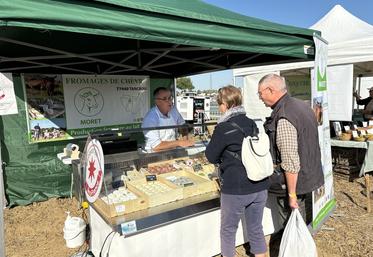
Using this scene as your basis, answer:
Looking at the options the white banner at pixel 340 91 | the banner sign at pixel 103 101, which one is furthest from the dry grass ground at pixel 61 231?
the white banner at pixel 340 91

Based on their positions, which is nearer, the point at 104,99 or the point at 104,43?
the point at 104,43

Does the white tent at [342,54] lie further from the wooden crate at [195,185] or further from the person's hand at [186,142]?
the wooden crate at [195,185]

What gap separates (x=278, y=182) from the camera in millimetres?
2514

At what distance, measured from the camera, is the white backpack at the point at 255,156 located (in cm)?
208

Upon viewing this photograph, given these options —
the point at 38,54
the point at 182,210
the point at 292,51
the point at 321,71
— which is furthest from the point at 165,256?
the point at 38,54

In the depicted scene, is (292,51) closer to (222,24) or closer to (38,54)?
(222,24)

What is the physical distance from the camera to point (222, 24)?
222cm

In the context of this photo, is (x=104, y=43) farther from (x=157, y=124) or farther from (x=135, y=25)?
(x=135, y=25)

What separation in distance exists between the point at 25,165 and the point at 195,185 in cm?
306

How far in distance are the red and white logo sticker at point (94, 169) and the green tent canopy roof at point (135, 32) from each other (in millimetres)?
798

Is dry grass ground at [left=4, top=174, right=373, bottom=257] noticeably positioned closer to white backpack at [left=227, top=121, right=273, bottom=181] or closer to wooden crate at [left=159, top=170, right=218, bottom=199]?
wooden crate at [left=159, top=170, right=218, bottom=199]

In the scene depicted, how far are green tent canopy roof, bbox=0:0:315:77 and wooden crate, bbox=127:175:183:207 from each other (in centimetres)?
117

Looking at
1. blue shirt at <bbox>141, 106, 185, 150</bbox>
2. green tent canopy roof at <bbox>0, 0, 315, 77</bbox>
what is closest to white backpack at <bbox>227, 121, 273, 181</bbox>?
green tent canopy roof at <bbox>0, 0, 315, 77</bbox>

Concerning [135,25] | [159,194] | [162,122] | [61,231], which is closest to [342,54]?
[162,122]
